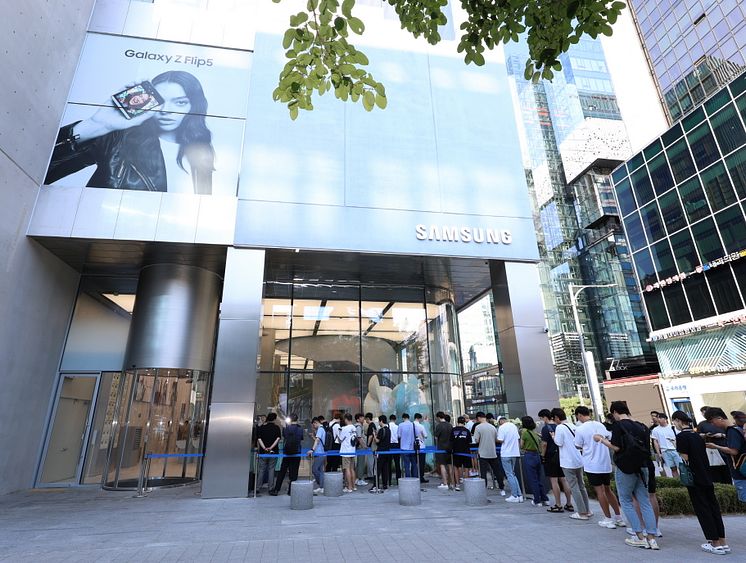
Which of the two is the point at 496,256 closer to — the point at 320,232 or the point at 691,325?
the point at 320,232

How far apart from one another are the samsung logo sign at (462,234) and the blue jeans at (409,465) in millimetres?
6019

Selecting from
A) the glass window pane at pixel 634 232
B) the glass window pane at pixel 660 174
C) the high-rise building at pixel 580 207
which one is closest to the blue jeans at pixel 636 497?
the glass window pane at pixel 660 174

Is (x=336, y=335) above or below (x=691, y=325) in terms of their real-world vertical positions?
below

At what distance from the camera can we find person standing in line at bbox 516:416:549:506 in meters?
8.09

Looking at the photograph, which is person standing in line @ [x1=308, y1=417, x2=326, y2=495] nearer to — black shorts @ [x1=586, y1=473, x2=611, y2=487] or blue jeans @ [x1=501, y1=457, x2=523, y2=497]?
blue jeans @ [x1=501, y1=457, x2=523, y2=497]

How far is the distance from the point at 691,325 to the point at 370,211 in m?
24.0

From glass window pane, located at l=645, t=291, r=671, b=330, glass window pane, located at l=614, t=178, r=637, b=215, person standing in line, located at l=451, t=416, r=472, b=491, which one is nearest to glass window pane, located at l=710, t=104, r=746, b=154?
glass window pane, located at l=614, t=178, r=637, b=215

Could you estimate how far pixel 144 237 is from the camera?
34.0 feet

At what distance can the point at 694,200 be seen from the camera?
2530cm

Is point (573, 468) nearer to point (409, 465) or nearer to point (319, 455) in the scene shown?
point (409, 465)

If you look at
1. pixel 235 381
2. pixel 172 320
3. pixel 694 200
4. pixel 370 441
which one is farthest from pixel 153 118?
pixel 694 200

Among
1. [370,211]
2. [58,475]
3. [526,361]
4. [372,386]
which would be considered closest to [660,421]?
[526,361]

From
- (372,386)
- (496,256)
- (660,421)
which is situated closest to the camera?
(660,421)

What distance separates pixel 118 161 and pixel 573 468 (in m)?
12.8
